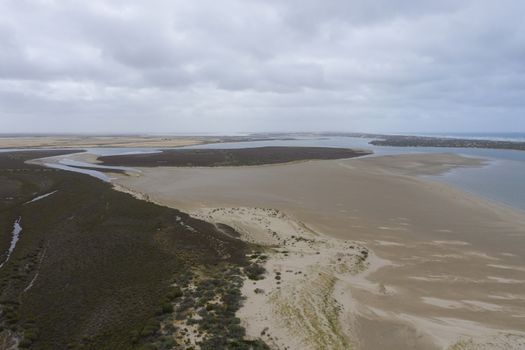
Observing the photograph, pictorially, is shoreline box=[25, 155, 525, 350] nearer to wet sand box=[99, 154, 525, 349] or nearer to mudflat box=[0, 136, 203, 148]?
wet sand box=[99, 154, 525, 349]

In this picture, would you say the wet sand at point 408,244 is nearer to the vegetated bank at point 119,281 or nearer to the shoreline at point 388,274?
the shoreline at point 388,274

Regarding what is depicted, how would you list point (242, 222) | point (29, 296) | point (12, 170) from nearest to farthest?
point (29, 296)
point (242, 222)
point (12, 170)

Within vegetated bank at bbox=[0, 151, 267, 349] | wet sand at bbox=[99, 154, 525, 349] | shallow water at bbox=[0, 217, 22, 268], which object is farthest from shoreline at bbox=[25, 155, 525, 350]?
shallow water at bbox=[0, 217, 22, 268]

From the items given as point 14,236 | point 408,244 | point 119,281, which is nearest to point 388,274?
point 408,244

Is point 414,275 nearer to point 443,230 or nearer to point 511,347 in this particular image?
point 511,347

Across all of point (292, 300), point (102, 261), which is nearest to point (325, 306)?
point (292, 300)

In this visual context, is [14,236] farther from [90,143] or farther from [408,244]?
[90,143]
